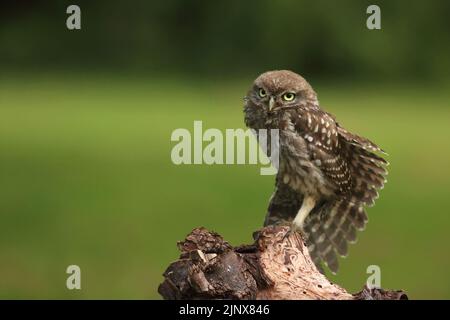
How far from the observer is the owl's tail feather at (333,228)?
212 inches

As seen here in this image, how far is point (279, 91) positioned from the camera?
17.0 ft

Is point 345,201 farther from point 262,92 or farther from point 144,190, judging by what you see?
point 144,190

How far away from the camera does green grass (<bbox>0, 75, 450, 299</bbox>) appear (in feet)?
27.5

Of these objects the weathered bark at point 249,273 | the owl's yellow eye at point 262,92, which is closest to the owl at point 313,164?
the owl's yellow eye at point 262,92

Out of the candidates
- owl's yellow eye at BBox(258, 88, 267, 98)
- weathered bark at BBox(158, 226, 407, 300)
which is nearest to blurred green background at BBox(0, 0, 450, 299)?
owl's yellow eye at BBox(258, 88, 267, 98)

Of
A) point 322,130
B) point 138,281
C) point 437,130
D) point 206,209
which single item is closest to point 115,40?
point 437,130

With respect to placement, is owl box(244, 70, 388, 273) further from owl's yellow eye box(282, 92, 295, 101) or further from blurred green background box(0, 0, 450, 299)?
blurred green background box(0, 0, 450, 299)

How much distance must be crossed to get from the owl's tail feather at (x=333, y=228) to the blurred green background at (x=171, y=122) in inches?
103

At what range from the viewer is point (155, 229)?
9.10 metres

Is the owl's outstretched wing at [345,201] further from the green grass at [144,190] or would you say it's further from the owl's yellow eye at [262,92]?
the green grass at [144,190]

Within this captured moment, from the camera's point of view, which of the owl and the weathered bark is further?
the owl

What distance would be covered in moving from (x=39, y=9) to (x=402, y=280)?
12510 mm

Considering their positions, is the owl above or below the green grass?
above

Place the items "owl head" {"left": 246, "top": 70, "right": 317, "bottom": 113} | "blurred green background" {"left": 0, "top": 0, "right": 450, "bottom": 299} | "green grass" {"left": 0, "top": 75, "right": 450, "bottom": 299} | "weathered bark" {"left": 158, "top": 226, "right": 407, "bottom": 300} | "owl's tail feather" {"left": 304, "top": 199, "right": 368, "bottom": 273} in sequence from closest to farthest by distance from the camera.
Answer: "weathered bark" {"left": 158, "top": 226, "right": 407, "bottom": 300} → "owl head" {"left": 246, "top": 70, "right": 317, "bottom": 113} → "owl's tail feather" {"left": 304, "top": 199, "right": 368, "bottom": 273} → "green grass" {"left": 0, "top": 75, "right": 450, "bottom": 299} → "blurred green background" {"left": 0, "top": 0, "right": 450, "bottom": 299}
